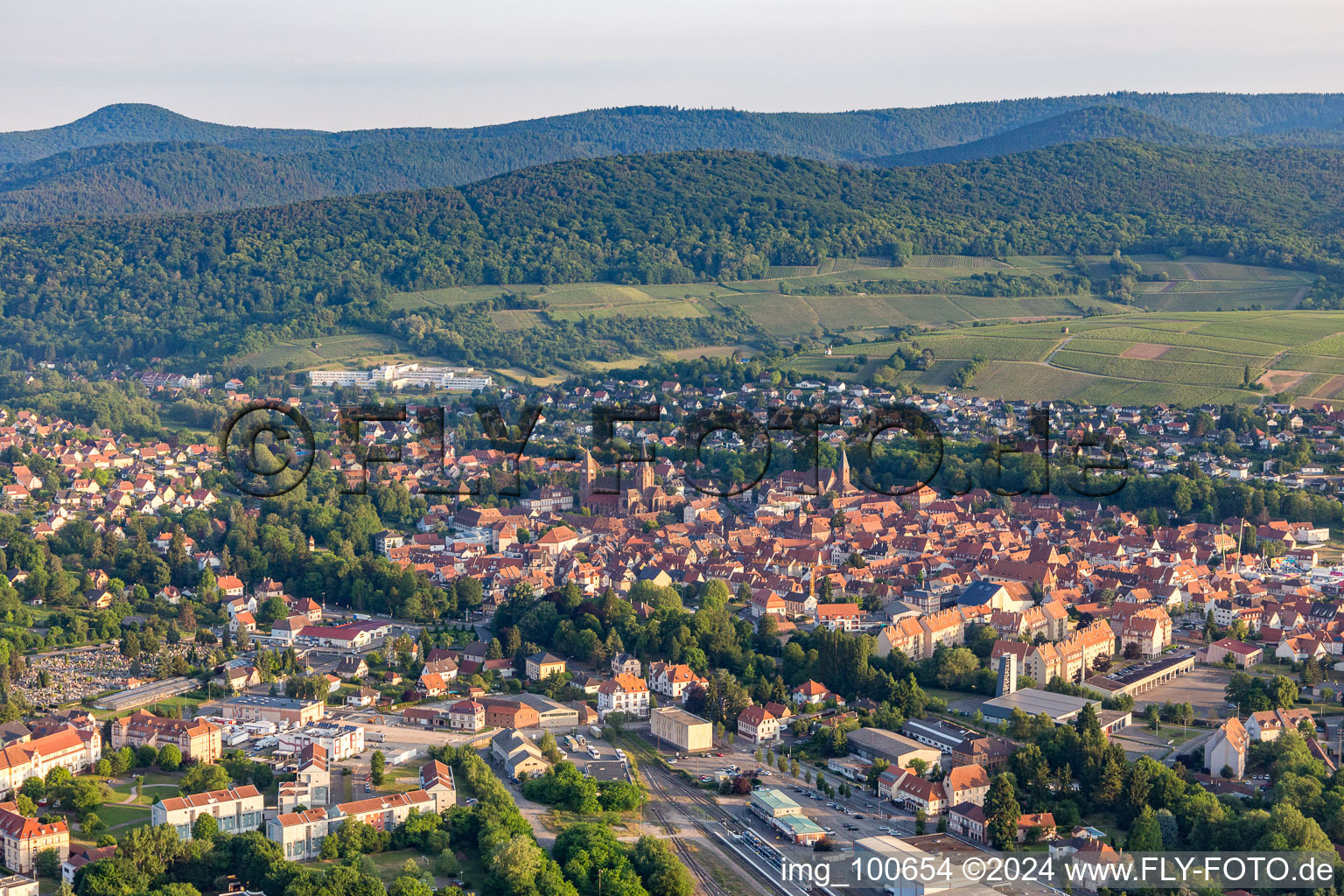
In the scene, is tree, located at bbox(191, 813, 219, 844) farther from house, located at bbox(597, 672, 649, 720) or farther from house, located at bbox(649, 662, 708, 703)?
house, located at bbox(649, 662, 708, 703)

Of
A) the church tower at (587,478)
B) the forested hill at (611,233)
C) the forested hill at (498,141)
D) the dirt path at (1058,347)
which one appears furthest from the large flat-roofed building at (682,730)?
the forested hill at (498,141)

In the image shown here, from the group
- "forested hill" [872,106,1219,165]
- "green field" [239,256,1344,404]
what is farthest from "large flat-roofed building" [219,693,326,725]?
"forested hill" [872,106,1219,165]

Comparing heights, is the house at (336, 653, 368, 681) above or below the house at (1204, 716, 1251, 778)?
below

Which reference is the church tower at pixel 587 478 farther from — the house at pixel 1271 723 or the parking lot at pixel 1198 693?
the house at pixel 1271 723

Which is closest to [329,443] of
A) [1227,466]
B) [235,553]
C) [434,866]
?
[235,553]

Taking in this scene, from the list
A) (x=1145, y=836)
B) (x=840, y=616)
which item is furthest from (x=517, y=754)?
(x=840, y=616)
